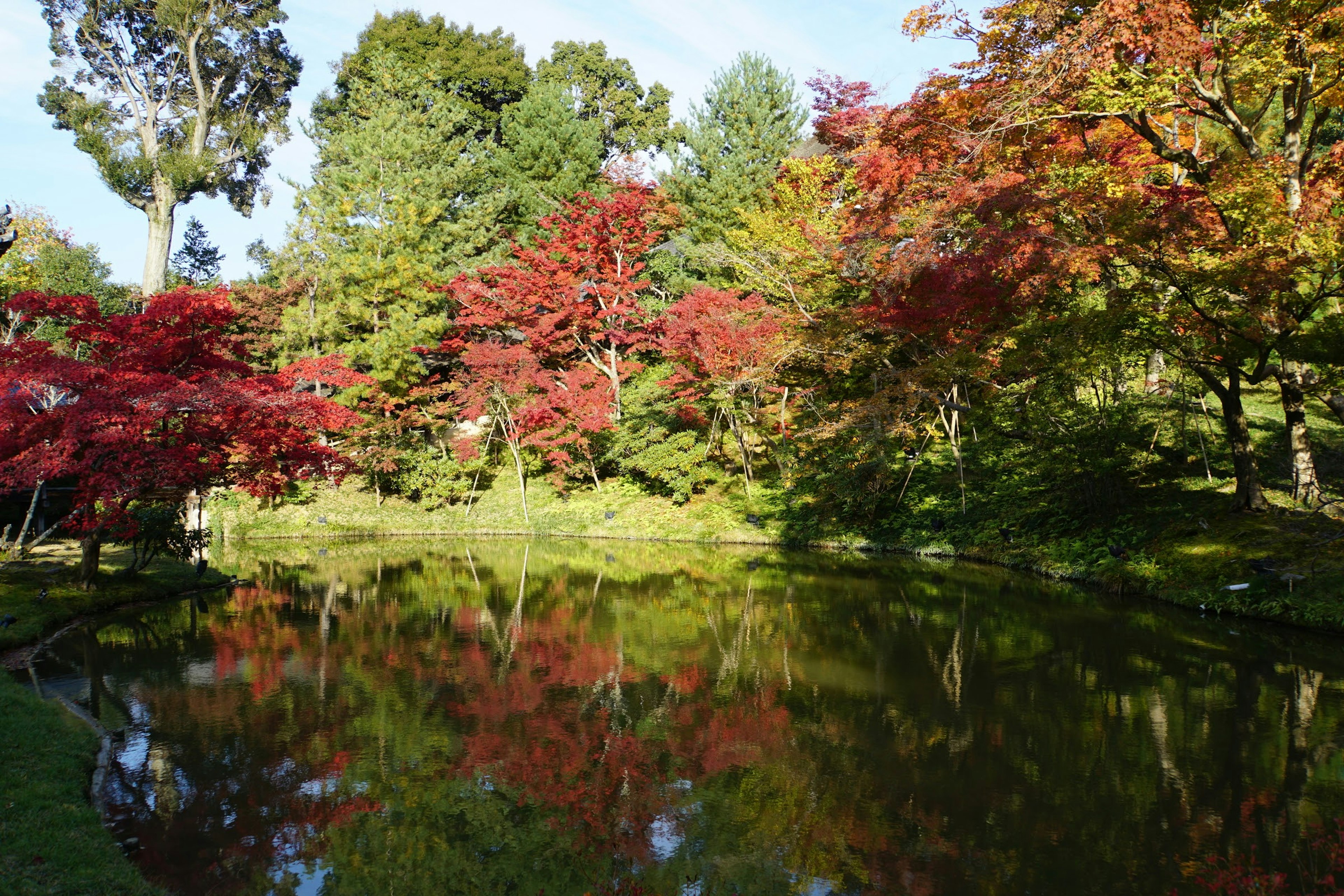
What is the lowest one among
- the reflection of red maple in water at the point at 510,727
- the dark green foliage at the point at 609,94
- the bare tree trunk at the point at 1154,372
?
the reflection of red maple in water at the point at 510,727

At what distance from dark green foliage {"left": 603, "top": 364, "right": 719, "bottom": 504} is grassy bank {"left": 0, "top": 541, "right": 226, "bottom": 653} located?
10.2 metres

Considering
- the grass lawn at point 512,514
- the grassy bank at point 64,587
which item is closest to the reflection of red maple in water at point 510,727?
the grassy bank at point 64,587

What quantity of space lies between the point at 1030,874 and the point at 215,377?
37.3 feet

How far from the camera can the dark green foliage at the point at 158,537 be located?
1201 cm

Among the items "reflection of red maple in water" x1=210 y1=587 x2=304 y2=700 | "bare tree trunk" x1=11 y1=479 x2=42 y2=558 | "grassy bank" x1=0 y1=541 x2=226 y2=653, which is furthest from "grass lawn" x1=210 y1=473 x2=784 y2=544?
"bare tree trunk" x1=11 y1=479 x2=42 y2=558

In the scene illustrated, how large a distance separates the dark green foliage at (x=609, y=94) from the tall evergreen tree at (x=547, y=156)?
301 inches

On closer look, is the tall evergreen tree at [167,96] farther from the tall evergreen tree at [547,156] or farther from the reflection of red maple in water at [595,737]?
the reflection of red maple in water at [595,737]

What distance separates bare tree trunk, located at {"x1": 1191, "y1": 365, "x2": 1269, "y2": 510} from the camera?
1130 cm

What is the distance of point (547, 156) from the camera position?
26734mm

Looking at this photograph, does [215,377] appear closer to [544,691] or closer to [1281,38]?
[544,691]

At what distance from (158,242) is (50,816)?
23971 millimetres

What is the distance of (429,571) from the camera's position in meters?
15.9

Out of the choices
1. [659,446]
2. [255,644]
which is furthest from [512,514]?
[255,644]

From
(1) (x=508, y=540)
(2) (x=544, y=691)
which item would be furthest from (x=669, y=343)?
(2) (x=544, y=691)
